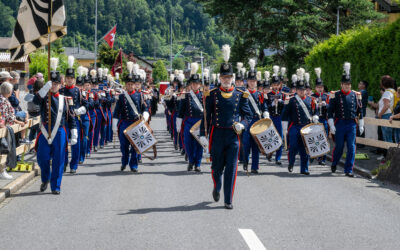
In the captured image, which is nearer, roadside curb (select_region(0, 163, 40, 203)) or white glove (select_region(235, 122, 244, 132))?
white glove (select_region(235, 122, 244, 132))

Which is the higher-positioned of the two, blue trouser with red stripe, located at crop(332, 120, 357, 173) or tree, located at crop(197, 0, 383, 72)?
tree, located at crop(197, 0, 383, 72)

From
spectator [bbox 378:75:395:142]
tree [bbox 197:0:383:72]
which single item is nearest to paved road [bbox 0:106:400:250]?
spectator [bbox 378:75:395:142]

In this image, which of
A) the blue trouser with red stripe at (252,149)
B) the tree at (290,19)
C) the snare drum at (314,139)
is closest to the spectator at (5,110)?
the blue trouser with red stripe at (252,149)

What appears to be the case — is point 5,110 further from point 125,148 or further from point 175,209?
point 175,209

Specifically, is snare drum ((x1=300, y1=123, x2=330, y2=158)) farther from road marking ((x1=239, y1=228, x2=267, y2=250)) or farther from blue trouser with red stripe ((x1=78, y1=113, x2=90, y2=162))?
road marking ((x1=239, y1=228, x2=267, y2=250))

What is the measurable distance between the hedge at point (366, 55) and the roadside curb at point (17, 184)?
31.1 feet

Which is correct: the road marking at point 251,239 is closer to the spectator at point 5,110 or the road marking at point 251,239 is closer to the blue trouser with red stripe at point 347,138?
the spectator at point 5,110

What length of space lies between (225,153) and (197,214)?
1181mm

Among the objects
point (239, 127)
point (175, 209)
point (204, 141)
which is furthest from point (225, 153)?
point (175, 209)

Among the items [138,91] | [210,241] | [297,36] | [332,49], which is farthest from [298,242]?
[297,36]

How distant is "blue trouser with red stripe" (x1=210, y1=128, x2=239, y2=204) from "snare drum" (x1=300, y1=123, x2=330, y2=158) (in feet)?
12.7

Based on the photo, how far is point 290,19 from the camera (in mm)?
33000

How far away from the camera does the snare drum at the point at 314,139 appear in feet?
40.3

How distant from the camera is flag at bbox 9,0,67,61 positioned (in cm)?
995
